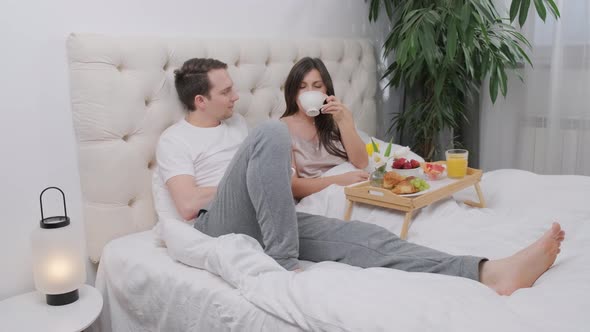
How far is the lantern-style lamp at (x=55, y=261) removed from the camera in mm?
1437

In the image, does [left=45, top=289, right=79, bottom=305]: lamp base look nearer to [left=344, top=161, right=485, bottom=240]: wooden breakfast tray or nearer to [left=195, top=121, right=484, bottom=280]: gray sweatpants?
[left=195, top=121, right=484, bottom=280]: gray sweatpants

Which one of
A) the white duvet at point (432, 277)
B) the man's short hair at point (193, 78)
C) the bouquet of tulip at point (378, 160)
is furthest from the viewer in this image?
the man's short hair at point (193, 78)

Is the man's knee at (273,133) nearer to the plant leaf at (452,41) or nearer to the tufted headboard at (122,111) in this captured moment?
the tufted headboard at (122,111)

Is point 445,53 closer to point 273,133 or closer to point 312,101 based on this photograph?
point 312,101

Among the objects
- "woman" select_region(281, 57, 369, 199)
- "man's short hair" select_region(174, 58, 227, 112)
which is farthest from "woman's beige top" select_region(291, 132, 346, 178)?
"man's short hair" select_region(174, 58, 227, 112)

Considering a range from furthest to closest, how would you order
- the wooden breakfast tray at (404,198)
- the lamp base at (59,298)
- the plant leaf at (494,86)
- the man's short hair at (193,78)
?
the plant leaf at (494,86), the man's short hair at (193,78), the wooden breakfast tray at (404,198), the lamp base at (59,298)

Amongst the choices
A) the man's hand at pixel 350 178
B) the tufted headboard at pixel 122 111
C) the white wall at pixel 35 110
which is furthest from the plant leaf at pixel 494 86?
the white wall at pixel 35 110

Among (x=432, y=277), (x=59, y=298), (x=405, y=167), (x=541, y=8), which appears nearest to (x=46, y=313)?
(x=59, y=298)

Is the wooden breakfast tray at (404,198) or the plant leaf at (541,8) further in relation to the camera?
the plant leaf at (541,8)

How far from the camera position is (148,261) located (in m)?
1.51

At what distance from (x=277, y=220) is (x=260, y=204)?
0.06 metres

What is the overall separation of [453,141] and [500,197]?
1.05 meters

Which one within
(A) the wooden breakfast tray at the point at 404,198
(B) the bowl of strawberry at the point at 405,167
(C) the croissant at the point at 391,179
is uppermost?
(B) the bowl of strawberry at the point at 405,167

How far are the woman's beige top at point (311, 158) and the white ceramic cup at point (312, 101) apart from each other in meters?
0.16
